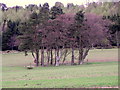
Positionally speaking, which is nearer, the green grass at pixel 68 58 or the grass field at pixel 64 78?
the grass field at pixel 64 78

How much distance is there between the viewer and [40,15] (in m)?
53.3

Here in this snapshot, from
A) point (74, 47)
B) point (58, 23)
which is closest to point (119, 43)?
point (74, 47)

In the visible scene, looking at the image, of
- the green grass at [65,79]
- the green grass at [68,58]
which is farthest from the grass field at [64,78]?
the green grass at [68,58]

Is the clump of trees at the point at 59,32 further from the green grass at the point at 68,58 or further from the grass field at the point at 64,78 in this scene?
the grass field at the point at 64,78

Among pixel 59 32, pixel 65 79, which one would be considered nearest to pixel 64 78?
pixel 65 79

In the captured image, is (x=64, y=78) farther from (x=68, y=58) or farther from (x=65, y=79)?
(x=68, y=58)

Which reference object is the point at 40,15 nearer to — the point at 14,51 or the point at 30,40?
the point at 30,40

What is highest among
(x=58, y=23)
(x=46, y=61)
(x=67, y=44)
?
(x=58, y=23)

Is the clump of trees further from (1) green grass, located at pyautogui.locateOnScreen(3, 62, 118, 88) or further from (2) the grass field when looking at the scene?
(1) green grass, located at pyautogui.locateOnScreen(3, 62, 118, 88)

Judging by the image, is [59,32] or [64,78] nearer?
[64,78]

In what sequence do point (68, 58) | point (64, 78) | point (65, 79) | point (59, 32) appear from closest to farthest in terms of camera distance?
point (65, 79) → point (64, 78) → point (59, 32) → point (68, 58)

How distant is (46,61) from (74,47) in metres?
8.02

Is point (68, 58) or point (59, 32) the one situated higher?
point (59, 32)

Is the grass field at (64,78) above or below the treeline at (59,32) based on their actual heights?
below
